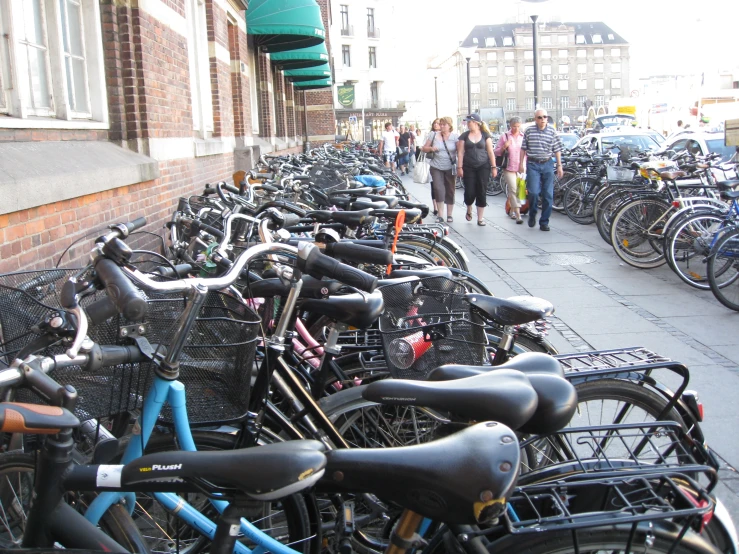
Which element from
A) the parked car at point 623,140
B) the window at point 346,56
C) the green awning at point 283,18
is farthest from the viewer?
the window at point 346,56

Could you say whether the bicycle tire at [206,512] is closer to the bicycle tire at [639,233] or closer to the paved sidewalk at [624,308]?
the paved sidewalk at [624,308]

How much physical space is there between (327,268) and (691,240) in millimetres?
6210

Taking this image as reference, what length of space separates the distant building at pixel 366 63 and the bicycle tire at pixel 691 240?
55.5 metres

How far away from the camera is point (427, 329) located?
2971 millimetres

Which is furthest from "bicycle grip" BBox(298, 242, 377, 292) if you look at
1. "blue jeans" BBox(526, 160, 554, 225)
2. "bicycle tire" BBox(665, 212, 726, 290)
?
"blue jeans" BBox(526, 160, 554, 225)

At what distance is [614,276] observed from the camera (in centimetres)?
828

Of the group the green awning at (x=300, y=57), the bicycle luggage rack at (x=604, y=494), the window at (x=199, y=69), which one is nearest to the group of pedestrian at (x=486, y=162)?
the window at (x=199, y=69)

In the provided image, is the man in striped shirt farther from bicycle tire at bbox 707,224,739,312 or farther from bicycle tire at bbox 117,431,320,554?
bicycle tire at bbox 117,431,320,554

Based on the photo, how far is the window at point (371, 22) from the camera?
6537 cm

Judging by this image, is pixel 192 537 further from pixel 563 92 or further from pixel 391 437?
pixel 563 92

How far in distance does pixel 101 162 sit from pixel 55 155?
0.64 m

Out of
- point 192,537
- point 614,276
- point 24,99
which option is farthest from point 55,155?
point 614,276

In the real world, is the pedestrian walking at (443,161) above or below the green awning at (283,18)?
below

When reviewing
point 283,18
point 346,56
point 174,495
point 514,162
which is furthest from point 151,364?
point 346,56
